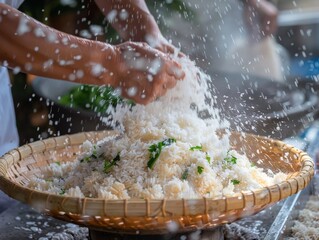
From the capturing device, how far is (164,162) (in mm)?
1776

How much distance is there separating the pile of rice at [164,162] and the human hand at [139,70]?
0.42ft

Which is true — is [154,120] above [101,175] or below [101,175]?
above

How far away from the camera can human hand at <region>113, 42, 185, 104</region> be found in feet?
6.24

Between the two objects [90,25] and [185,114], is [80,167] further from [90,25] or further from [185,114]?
[90,25]

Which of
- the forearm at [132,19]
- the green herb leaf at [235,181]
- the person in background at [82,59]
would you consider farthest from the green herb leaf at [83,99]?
the green herb leaf at [235,181]

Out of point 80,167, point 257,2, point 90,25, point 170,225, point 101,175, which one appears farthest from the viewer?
point 90,25

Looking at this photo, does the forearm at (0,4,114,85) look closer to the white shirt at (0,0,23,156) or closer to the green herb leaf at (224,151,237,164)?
the green herb leaf at (224,151,237,164)

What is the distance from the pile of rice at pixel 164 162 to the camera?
1.73 meters

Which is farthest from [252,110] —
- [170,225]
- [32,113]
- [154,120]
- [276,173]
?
[32,113]

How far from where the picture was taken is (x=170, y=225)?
1.59 m

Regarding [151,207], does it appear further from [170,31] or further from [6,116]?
[170,31]

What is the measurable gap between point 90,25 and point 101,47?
3045 mm

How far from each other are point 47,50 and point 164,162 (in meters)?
0.57

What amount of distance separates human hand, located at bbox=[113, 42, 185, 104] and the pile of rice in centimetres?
13
